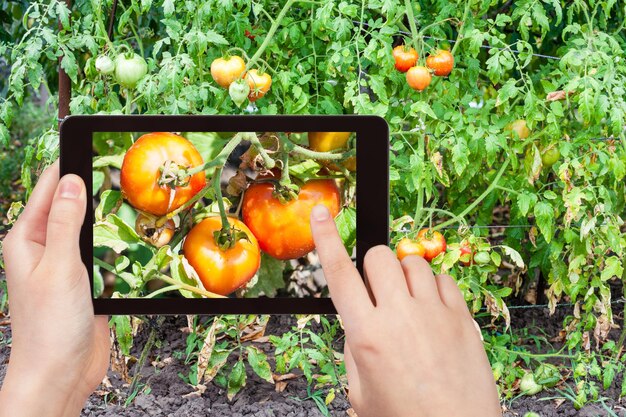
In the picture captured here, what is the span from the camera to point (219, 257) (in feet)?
4.31

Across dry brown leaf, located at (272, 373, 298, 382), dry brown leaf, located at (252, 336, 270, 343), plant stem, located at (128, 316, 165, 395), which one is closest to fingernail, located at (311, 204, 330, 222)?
plant stem, located at (128, 316, 165, 395)

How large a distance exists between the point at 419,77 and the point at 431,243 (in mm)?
393

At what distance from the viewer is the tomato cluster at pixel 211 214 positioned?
4.07 ft

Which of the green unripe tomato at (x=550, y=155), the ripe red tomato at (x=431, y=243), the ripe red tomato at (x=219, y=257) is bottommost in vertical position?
the ripe red tomato at (x=431, y=243)

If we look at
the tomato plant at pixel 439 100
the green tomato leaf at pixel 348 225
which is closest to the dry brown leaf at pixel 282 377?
the tomato plant at pixel 439 100

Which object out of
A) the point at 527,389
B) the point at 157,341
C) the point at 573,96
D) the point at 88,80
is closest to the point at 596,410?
the point at 527,389

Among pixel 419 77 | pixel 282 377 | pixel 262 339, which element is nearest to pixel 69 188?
pixel 419 77

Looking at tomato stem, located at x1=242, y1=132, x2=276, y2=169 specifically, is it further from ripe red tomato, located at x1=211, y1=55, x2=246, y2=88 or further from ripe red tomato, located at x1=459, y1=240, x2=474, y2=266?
ripe red tomato, located at x1=459, y1=240, x2=474, y2=266

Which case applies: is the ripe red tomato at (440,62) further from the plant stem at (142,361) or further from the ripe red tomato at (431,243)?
the plant stem at (142,361)

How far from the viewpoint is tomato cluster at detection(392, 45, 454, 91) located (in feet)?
6.63

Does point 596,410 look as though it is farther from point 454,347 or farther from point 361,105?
point 454,347

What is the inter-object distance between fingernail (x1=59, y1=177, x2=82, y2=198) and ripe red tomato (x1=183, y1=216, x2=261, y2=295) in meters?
0.24

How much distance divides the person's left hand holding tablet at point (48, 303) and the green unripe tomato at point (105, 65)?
0.96 m

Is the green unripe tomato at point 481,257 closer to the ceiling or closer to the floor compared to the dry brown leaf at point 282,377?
closer to the ceiling
